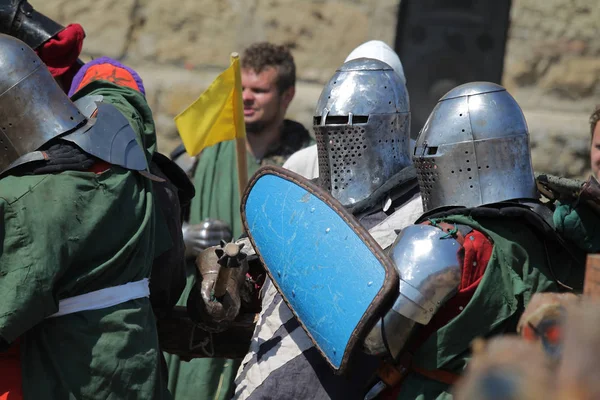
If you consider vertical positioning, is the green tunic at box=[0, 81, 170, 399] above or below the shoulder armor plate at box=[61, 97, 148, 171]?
below

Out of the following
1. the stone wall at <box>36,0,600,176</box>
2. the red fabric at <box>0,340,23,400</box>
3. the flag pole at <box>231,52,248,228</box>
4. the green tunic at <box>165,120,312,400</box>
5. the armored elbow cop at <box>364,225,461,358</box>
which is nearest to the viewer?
the armored elbow cop at <box>364,225,461,358</box>

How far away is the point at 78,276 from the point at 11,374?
1.15ft

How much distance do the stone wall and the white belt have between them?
293 centimetres

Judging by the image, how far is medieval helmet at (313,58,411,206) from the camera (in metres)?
3.66

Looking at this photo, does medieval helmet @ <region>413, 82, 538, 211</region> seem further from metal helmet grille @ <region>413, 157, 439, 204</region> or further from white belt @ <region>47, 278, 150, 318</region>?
white belt @ <region>47, 278, 150, 318</region>

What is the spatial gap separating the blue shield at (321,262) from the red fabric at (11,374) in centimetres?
79

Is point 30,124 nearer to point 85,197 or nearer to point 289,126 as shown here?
point 85,197

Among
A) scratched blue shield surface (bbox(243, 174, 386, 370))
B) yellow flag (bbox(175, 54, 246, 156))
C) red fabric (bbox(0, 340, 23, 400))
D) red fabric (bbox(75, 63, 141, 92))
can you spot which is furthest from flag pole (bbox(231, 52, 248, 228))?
red fabric (bbox(0, 340, 23, 400))

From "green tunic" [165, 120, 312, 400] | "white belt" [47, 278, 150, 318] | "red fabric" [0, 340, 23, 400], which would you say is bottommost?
"green tunic" [165, 120, 312, 400]

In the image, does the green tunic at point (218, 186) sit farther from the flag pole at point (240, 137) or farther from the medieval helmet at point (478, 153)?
the medieval helmet at point (478, 153)

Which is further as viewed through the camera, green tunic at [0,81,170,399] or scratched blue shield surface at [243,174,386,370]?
green tunic at [0,81,170,399]

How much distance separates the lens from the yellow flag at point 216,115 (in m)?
4.78

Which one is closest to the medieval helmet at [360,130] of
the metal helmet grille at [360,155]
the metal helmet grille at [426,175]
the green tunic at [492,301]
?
the metal helmet grille at [360,155]

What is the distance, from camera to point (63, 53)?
4105mm
